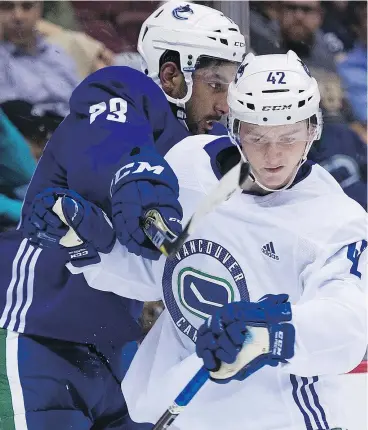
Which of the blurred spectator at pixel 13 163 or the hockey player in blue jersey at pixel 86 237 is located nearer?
the hockey player in blue jersey at pixel 86 237

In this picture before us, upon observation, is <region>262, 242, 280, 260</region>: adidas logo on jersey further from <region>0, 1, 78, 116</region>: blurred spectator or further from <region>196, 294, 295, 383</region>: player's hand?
<region>0, 1, 78, 116</region>: blurred spectator

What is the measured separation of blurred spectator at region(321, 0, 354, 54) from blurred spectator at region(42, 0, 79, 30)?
84cm

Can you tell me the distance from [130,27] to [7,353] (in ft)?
4.43

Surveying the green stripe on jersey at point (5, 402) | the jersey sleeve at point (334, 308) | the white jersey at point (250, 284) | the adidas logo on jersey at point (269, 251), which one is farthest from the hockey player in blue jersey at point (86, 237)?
the jersey sleeve at point (334, 308)

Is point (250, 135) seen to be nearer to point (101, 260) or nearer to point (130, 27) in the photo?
point (101, 260)

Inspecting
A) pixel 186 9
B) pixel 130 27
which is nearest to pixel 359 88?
pixel 130 27

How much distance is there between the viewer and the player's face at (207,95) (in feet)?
7.69

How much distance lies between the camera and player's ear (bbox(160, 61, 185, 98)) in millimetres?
2354

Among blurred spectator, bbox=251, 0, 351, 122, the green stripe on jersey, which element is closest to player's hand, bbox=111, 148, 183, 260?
the green stripe on jersey

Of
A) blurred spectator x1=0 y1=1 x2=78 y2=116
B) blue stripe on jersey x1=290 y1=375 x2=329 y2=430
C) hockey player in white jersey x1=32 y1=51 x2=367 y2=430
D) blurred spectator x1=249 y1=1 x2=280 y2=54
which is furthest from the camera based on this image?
blurred spectator x1=249 y1=1 x2=280 y2=54

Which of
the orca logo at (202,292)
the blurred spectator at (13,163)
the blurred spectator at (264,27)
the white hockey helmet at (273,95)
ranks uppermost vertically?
the white hockey helmet at (273,95)

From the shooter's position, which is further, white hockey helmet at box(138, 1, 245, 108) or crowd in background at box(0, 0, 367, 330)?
crowd in background at box(0, 0, 367, 330)

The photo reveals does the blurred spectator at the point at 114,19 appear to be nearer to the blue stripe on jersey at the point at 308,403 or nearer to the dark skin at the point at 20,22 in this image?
the dark skin at the point at 20,22

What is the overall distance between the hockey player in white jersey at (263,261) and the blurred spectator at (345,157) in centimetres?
124
